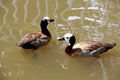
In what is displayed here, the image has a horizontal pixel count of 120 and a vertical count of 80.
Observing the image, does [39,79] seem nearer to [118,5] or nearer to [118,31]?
[118,31]

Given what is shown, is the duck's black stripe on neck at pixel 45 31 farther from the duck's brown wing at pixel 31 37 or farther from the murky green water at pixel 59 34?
the murky green water at pixel 59 34

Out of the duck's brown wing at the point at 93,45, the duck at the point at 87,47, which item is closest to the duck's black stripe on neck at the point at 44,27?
the duck at the point at 87,47

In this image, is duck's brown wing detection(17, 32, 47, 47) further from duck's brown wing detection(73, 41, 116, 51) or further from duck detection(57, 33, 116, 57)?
duck's brown wing detection(73, 41, 116, 51)

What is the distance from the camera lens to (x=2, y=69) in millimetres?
5328

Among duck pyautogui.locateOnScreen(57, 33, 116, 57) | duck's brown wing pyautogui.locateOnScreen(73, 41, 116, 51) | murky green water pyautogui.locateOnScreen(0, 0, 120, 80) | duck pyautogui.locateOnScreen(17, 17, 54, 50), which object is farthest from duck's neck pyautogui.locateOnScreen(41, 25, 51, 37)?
duck's brown wing pyautogui.locateOnScreen(73, 41, 116, 51)

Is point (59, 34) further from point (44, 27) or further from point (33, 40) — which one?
point (33, 40)

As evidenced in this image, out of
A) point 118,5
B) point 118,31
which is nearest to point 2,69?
point 118,31

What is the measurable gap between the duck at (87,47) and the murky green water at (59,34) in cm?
9

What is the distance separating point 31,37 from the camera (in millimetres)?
5742

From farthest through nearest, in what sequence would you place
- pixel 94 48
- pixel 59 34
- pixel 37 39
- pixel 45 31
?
pixel 59 34 < pixel 45 31 < pixel 37 39 < pixel 94 48

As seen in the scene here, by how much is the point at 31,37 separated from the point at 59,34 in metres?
0.62

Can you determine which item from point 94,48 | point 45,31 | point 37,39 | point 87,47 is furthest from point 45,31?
point 94,48

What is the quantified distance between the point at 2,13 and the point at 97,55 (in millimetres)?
2209

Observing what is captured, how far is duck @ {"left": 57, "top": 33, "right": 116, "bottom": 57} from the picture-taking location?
5652 mm
